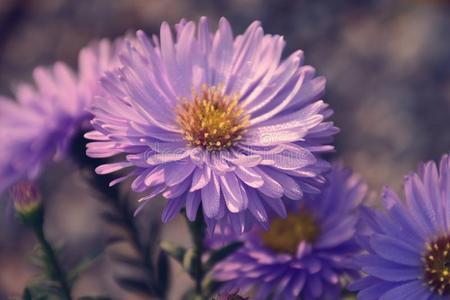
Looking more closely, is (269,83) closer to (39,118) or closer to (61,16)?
(39,118)

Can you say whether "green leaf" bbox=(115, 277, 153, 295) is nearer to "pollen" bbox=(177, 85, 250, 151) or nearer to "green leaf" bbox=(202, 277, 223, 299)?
"green leaf" bbox=(202, 277, 223, 299)

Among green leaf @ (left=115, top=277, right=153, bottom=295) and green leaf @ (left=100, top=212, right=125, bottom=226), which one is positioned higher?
green leaf @ (left=100, top=212, right=125, bottom=226)

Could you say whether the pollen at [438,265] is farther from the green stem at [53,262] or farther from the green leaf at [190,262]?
the green stem at [53,262]

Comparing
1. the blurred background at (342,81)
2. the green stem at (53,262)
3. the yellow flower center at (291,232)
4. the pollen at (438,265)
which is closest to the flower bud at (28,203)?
the green stem at (53,262)

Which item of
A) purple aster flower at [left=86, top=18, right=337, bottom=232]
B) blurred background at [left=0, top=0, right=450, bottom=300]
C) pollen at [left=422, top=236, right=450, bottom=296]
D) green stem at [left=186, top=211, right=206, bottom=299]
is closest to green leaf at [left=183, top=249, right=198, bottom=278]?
green stem at [left=186, top=211, right=206, bottom=299]

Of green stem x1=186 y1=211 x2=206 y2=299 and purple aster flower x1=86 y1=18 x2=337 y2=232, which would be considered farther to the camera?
green stem x1=186 y1=211 x2=206 y2=299
